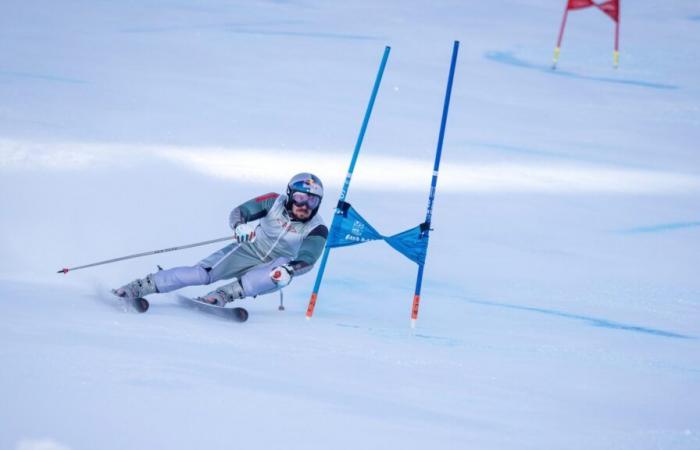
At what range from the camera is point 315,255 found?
5.55 metres

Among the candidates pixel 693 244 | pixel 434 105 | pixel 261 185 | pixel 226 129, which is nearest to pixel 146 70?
pixel 226 129

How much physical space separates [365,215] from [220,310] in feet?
10.8

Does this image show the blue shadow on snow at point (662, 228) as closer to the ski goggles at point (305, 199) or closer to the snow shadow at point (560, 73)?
the ski goggles at point (305, 199)

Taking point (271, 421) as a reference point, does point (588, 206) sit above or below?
above

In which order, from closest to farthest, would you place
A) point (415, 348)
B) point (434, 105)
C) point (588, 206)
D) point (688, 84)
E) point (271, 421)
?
point (271, 421), point (415, 348), point (588, 206), point (434, 105), point (688, 84)

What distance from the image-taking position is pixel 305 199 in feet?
18.3

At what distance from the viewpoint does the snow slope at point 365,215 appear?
3906 mm

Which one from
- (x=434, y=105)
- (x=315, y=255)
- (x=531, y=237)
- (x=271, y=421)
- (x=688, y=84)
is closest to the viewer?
(x=271, y=421)

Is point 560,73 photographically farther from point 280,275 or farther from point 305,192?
point 280,275

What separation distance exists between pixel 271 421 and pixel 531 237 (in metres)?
4.97

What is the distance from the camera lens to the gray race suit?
18.3 feet

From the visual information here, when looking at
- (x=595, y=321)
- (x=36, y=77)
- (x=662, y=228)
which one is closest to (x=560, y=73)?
(x=662, y=228)

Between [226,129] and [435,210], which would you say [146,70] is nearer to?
[226,129]

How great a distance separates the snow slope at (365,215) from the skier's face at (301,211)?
0.56 m
